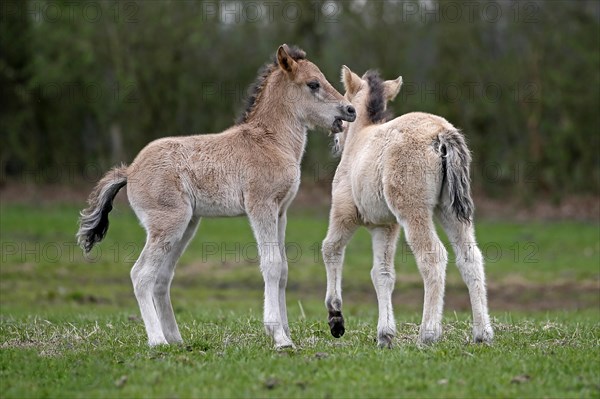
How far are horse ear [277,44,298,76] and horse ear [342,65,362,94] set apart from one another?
4.72 ft

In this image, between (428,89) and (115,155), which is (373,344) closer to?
(428,89)

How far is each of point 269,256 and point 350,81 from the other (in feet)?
10.3

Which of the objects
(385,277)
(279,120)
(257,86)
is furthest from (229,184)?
(385,277)

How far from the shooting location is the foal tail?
30.0 feet

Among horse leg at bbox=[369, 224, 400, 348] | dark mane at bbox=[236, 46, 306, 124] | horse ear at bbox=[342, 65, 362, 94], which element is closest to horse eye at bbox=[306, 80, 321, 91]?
dark mane at bbox=[236, 46, 306, 124]

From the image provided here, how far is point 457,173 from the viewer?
8.34m

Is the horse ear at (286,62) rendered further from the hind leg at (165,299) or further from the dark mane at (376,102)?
the hind leg at (165,299)

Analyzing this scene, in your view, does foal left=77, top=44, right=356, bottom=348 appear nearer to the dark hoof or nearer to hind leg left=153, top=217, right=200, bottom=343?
hind leg left=153, top=217, right=200, bottom=343

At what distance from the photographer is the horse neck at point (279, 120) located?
31.3ft

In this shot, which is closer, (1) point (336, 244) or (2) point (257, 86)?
(1) point (336, 244)

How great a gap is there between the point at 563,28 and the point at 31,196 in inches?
812

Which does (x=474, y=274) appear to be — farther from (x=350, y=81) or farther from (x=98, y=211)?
(x=98, y=211)

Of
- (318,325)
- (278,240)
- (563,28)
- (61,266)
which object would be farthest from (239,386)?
(563,28)

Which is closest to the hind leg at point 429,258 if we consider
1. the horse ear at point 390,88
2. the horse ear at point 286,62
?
the horse ear at point 286,62
